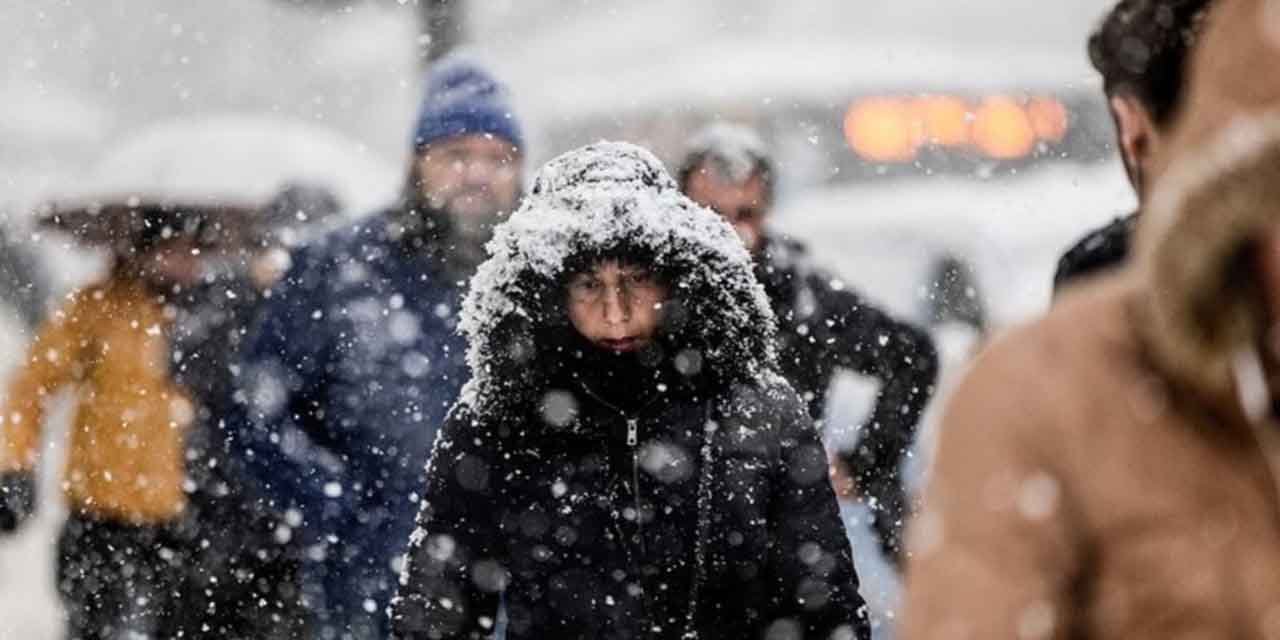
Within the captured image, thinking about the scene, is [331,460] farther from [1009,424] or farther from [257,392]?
[1009,424]

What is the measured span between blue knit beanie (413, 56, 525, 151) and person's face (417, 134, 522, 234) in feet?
0.14

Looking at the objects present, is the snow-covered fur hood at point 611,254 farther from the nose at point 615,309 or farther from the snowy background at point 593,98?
the snowy background at point 593,98

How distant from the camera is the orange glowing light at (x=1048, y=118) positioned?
60.4 ft

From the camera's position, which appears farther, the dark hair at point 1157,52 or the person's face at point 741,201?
the person's face at point 741,201

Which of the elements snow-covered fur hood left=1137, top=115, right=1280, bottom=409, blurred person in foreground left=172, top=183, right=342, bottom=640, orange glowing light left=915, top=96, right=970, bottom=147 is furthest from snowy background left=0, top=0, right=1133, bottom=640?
snow-covered fur hood left=1137, top=115, right=1280, bottom=409

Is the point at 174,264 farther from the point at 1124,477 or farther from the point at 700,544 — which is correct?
the point at 1124,477

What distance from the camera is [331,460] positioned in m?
5.39

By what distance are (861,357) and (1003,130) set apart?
1274cm

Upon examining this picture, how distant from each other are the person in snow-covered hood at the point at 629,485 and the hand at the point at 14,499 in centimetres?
232

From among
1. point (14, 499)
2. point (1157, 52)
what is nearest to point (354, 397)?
point (14, 499)

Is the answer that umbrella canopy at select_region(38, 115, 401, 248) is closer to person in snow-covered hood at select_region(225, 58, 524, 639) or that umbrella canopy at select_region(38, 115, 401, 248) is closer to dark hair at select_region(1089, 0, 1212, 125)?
person in snow-covered hood at select_region(225, 58, 524, 639)

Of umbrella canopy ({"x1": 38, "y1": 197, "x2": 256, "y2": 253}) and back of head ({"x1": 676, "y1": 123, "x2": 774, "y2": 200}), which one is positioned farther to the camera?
umbrella canopy ({"x1": 38, "y1": 197, "x2": 256, "y2": 253})

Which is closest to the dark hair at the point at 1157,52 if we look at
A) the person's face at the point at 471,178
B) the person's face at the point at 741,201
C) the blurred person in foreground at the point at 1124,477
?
the blurred person in foreground at the point at 1124,477

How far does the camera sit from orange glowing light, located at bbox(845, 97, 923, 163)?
60.0 feet
